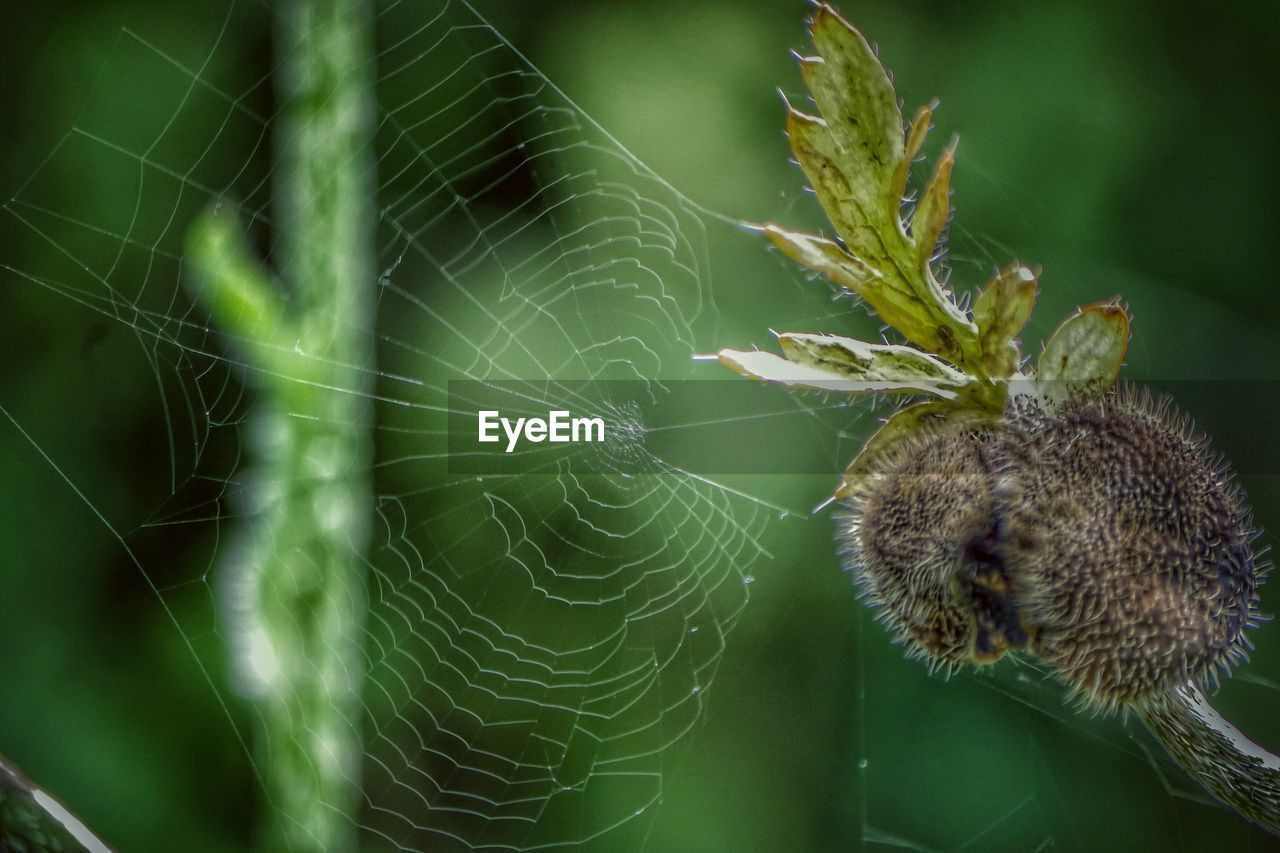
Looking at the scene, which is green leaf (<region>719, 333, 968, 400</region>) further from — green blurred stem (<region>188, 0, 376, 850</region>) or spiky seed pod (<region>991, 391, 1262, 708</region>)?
green blurred stem (<region>188, 0, 376, 850</region>)

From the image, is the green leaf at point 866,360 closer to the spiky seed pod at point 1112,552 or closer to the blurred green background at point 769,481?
the spiky seed pod at point 1112,552

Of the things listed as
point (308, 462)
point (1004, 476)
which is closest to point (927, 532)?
point (1004, 476)

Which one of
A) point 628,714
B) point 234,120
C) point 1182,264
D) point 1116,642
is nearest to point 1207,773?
point 1116,642

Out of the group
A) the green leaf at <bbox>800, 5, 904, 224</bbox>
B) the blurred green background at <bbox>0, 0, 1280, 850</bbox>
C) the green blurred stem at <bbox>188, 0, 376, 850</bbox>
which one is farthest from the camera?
the blurred green background at <bbox>0, 0, 1280, 850</bbox>

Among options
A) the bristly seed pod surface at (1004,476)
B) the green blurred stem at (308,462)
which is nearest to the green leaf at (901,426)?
the bristly seed pod surface at (1004,476)

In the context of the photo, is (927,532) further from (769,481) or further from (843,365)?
(769,481)

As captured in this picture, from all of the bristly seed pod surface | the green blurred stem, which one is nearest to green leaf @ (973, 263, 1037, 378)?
the bristly seed pod surface
